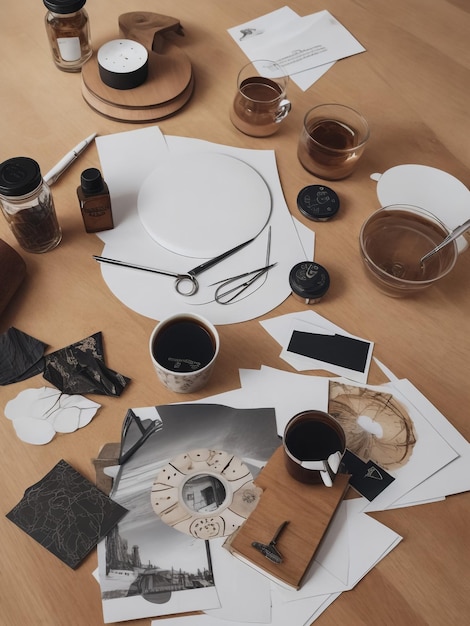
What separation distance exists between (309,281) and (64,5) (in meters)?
0.66

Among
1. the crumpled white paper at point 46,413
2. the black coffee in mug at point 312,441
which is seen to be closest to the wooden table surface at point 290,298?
the crumpled white paper at point 46,413

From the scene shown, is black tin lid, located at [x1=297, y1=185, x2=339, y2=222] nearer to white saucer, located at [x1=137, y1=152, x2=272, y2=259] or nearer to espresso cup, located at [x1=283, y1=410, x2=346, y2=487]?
white saucer, located at [x1=137, y1=152, x2=272, y2=259]

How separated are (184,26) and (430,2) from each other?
1.95 feet

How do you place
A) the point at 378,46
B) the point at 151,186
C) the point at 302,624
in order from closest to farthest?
1. the point at 302,624
2. the point at 151,186
3. the point at 378,46

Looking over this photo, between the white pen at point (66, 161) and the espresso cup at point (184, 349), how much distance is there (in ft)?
1.27

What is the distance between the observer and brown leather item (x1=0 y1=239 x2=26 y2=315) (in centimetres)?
90

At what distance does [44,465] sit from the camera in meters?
0.80

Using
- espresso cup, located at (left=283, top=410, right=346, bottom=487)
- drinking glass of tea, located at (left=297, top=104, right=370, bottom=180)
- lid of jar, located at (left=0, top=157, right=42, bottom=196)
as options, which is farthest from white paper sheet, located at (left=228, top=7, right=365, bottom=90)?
espresso cup, located at (left=283, top=410, right=346, bottom=487)

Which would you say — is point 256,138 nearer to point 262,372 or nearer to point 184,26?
point 184,26

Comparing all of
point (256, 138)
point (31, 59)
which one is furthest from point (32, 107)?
point (256, 138)

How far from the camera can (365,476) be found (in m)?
0.82

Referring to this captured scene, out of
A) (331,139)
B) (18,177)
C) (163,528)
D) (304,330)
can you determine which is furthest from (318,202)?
(163,528)

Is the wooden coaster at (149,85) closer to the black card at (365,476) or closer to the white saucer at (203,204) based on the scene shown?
the white saucer at (203,204)

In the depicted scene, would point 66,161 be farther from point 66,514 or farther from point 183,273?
point 66,514
